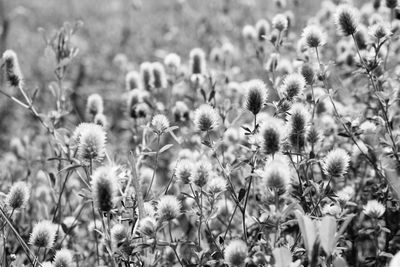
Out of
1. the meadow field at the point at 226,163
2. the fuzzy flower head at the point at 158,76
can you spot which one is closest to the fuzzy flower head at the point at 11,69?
the meadow field at the point at 226,163

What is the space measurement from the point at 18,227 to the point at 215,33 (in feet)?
12.0

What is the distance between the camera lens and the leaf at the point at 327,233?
1.34 m

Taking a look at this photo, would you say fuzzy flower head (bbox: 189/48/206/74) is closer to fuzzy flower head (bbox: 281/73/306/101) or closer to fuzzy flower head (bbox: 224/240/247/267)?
fuzzy flower head (bbox: 281/73/306/101)

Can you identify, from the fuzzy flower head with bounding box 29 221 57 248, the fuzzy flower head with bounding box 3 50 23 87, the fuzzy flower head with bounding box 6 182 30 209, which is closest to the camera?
the fuzzy flower head with bounding box 29 221 57 248

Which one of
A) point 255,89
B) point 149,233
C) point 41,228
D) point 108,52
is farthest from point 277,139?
point 108,52

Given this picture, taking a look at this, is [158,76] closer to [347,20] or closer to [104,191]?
[347,20]

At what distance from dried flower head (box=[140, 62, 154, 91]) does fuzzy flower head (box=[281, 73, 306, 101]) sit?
1.04 m

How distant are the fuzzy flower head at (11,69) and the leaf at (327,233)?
5.05ft

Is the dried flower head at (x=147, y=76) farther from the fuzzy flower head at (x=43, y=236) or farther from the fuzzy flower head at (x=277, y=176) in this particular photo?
the fuzzy flower head at (x=277, y=176)

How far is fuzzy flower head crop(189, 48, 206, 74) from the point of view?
2861 millimetres

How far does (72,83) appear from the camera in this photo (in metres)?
5.31

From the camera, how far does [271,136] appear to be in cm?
153

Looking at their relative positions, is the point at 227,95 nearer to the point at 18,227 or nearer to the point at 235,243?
the point at 18,227

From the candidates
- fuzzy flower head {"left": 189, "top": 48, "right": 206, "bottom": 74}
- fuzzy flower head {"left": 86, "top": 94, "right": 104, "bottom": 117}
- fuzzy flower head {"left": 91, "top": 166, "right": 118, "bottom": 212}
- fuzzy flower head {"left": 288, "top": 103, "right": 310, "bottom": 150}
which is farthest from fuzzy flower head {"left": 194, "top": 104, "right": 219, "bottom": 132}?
fuzzy flower head {"left": 189, "top": 48, "right": 206, "bottom": 74}
